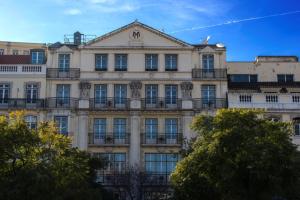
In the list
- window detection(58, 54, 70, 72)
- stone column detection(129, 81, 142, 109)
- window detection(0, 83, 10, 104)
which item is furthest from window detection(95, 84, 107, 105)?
window detection(0, 83, 10, 104)

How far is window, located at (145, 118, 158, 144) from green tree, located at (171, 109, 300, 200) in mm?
14828

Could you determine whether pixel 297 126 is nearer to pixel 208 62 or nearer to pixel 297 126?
pixel 297 126

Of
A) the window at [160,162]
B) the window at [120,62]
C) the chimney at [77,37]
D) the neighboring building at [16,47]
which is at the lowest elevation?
the window at [160,162]

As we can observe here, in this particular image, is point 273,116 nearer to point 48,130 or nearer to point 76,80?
point 76,80

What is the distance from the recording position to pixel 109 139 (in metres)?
54.9

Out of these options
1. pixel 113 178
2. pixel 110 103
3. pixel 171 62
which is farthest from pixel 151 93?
pixel 113 178

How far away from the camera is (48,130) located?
1510 inches

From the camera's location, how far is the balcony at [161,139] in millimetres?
54969

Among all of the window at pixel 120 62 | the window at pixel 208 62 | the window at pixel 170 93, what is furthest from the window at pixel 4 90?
the window at pixel 208 62

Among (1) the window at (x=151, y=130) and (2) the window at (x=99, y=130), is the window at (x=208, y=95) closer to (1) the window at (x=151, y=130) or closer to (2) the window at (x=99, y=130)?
(1) the window at (x=151, y=130)

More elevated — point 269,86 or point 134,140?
point 269,86

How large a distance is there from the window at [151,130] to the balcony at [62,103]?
23.8ft

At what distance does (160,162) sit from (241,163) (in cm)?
1829

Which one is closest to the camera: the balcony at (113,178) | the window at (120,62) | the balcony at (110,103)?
the balcony at (113,178)
